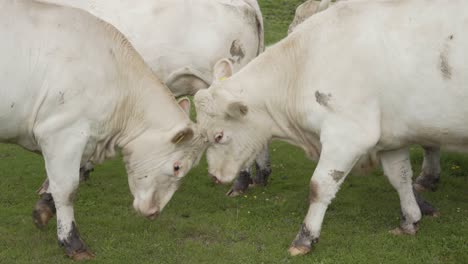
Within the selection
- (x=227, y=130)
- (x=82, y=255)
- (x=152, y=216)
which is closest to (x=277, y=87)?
(x=227, y=130)

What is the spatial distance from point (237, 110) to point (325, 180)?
4.34 feet

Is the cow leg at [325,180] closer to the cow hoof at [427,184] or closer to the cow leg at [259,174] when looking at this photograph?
the cow leg at [259,174]

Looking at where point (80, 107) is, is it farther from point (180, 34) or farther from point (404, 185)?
point (404, 185)

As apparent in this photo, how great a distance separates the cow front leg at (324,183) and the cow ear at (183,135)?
1.44 metres

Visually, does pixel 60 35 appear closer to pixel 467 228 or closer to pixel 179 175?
pixel 179 175

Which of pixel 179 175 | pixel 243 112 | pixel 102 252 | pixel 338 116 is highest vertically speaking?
pixel 338 116

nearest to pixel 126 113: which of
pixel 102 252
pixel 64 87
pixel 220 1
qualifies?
pixel 64 87

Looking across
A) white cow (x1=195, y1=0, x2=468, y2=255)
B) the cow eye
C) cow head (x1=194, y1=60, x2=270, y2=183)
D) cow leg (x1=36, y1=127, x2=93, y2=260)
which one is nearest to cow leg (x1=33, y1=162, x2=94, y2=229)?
cow leg (x1=36, y1=127, x2=93, y2=260)

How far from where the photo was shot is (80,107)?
7199mm

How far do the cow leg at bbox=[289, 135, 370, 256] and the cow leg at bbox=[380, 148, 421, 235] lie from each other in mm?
881

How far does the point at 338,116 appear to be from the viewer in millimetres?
7301

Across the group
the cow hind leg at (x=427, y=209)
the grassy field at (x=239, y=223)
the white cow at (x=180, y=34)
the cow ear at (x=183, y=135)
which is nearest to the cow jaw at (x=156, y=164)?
the cow ear at (x=183, y=135)

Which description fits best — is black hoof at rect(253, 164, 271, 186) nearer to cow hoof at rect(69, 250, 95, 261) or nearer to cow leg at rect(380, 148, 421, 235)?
cow leg at rect(380, 148, 421, 235)

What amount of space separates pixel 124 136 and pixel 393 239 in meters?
3.17
